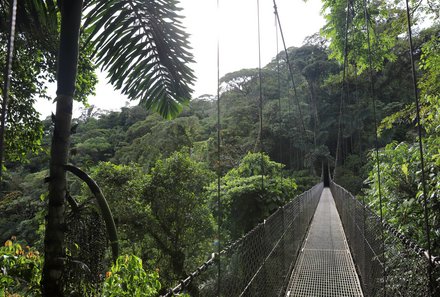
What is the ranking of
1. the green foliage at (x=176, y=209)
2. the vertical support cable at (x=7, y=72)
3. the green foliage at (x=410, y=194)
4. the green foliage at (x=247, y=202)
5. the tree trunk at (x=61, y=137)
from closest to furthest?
the vertical support cable at (x=7, y=72) → the tree trunk at (x=61, y=137) → the green foliage at (x=410, y=194) → the green foliage at (x=247, y=202) → the green foliage at (x=176, y=209)

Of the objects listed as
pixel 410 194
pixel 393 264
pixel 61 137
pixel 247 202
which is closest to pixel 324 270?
pixel 410 194

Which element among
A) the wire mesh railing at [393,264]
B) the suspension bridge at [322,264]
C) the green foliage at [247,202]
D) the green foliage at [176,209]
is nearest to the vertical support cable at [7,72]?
the suspension bridge at [322,264]

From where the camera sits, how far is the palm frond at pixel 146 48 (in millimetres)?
1226

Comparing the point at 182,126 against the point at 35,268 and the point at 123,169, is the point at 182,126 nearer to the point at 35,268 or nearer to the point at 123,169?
the point at 123,169

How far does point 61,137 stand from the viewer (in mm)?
873

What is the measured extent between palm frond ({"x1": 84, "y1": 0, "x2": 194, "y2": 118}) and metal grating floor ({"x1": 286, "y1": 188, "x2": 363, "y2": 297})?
145cm

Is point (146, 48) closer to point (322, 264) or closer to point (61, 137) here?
point (61, 137)

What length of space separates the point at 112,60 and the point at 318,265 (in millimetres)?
2168

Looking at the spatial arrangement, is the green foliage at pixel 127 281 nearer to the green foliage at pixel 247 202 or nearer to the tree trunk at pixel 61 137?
the tree trunk at pixel 61 137

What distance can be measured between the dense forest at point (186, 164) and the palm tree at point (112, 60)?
0.02 metres

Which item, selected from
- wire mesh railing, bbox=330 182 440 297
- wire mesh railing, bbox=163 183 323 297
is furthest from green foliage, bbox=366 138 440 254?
wire mesh railing, bbox=163 183 323 297

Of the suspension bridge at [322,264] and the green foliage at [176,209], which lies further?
the green foliage at [176,209]

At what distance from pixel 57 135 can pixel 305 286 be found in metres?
1.90

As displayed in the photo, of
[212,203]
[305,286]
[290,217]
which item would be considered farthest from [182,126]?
[305,286]
